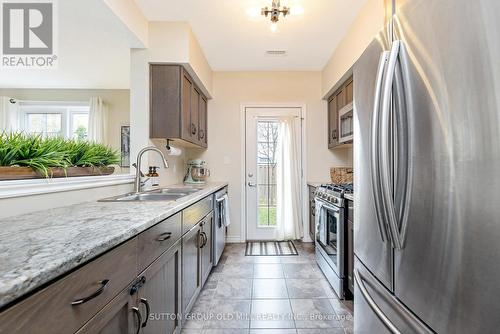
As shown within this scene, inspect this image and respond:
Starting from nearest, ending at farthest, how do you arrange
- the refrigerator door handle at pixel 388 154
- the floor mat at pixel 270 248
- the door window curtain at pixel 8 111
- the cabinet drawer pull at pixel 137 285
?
1. the refrigerator door handle at pixel 388 154
2. the cabinet drawer pull at pixel 137 285
3. the floor mat at pixel 270 248
4. the door window curtain at pixel 8 111

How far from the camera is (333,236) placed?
94.8 inches

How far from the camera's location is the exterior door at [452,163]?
56 cm

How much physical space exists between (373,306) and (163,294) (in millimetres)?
982

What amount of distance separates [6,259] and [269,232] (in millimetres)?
3529

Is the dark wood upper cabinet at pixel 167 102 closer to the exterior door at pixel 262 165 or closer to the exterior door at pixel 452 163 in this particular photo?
the exterior door at pixel 262 165

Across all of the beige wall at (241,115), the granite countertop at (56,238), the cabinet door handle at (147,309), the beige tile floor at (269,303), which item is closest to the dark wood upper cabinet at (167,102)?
the beige wall at (241,115)

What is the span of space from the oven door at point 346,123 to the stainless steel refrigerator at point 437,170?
190 centimetres

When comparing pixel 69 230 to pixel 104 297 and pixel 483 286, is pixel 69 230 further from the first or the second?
pixel 483 286

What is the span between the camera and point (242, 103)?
3.96 meters

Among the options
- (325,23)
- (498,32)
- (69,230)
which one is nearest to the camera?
(498,32)

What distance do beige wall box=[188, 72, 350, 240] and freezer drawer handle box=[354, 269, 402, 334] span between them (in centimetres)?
275

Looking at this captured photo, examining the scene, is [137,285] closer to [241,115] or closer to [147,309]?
[147,309]

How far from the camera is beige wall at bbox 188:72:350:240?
3963 mm

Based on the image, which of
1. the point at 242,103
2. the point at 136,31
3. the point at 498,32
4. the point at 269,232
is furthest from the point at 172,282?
the point at 242,103
